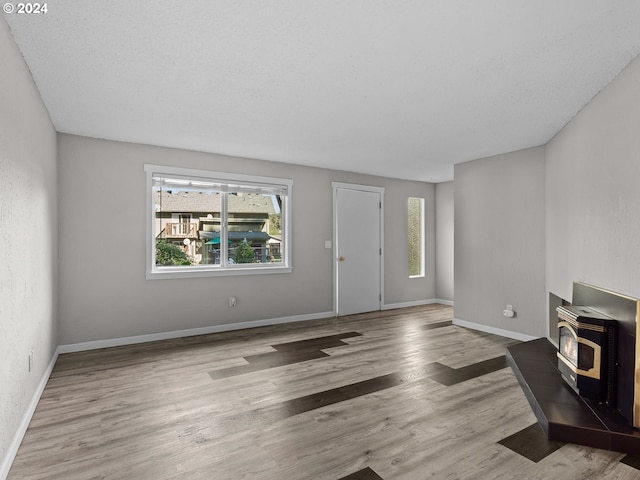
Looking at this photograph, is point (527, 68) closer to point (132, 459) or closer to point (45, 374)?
point (132, 459)

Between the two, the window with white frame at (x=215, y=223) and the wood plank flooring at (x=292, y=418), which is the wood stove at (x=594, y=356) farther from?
the window with white frame at (x=215, y=223)

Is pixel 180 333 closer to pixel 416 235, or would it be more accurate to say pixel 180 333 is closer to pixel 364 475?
pixel 364 475

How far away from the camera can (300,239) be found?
5.73m

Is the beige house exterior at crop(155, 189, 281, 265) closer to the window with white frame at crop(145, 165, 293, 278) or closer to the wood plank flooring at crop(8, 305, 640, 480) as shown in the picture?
the window with white frame at crop(145, 165, 293, 278)

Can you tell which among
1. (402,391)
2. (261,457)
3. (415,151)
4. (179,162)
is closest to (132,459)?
(261,457)

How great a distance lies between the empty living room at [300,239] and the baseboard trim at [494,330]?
32 millimetres

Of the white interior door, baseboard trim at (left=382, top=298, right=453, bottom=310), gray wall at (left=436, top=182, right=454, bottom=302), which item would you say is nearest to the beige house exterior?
the white interior door

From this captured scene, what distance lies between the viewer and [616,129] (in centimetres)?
269

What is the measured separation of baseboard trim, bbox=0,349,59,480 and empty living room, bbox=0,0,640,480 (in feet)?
0.07

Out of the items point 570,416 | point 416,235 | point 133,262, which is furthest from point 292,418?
point 416,235

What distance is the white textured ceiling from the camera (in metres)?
1.94

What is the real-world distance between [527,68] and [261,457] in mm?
3054

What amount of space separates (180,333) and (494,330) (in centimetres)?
415

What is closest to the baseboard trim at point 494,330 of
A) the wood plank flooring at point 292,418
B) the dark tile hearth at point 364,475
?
the wood plank flooring at point 292,418
